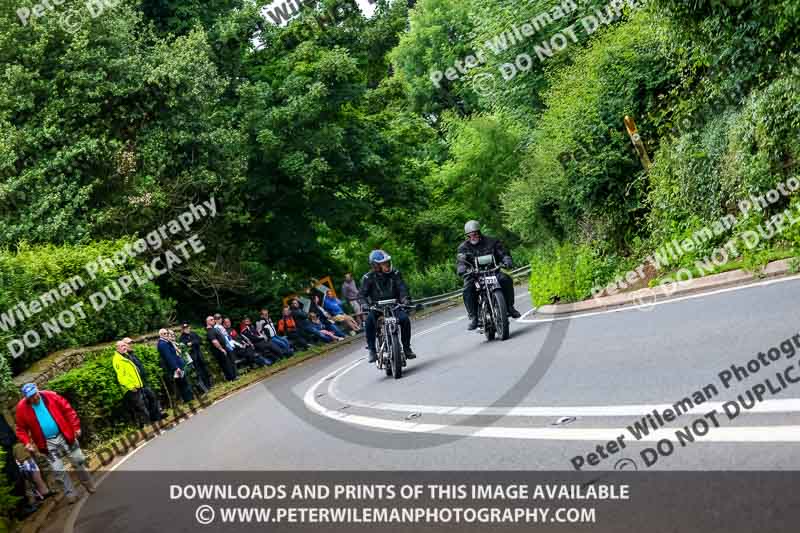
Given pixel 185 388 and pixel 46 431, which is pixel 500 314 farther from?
pixel 185 388

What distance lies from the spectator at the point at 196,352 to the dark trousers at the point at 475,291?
8745 mm

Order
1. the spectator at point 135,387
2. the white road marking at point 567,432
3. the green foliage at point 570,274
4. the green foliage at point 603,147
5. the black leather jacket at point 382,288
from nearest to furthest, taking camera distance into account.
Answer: the white road marking at point 567,432, the black leather jacket at point 382,288, the spectator at point 135,387, the green foliage at point 570,274, the green foliage at point 603,147

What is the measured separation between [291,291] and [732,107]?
20.5 m

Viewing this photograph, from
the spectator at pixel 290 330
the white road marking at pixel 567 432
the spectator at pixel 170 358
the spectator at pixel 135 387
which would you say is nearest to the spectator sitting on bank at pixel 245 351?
the spectator at pixel 290 330

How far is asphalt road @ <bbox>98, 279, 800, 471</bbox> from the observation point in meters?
6.14

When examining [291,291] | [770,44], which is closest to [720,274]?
[770,44]

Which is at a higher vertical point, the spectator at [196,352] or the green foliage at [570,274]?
the spectator at [196,352]

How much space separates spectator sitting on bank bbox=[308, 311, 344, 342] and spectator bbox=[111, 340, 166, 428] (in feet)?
35.6

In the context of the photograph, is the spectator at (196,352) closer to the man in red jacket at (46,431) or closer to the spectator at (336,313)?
the spectator at (336,313)

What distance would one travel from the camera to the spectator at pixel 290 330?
28.0 meters

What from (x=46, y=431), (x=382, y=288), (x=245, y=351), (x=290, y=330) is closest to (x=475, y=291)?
(x=382, y=288)

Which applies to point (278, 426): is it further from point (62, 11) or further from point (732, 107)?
point (62, 11)

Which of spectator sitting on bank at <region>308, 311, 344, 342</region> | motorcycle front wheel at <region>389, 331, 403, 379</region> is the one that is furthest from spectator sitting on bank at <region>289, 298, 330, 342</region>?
motorcycle front wheel at <region>389, 331, 403, 379</region>

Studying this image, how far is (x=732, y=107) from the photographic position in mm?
17766
